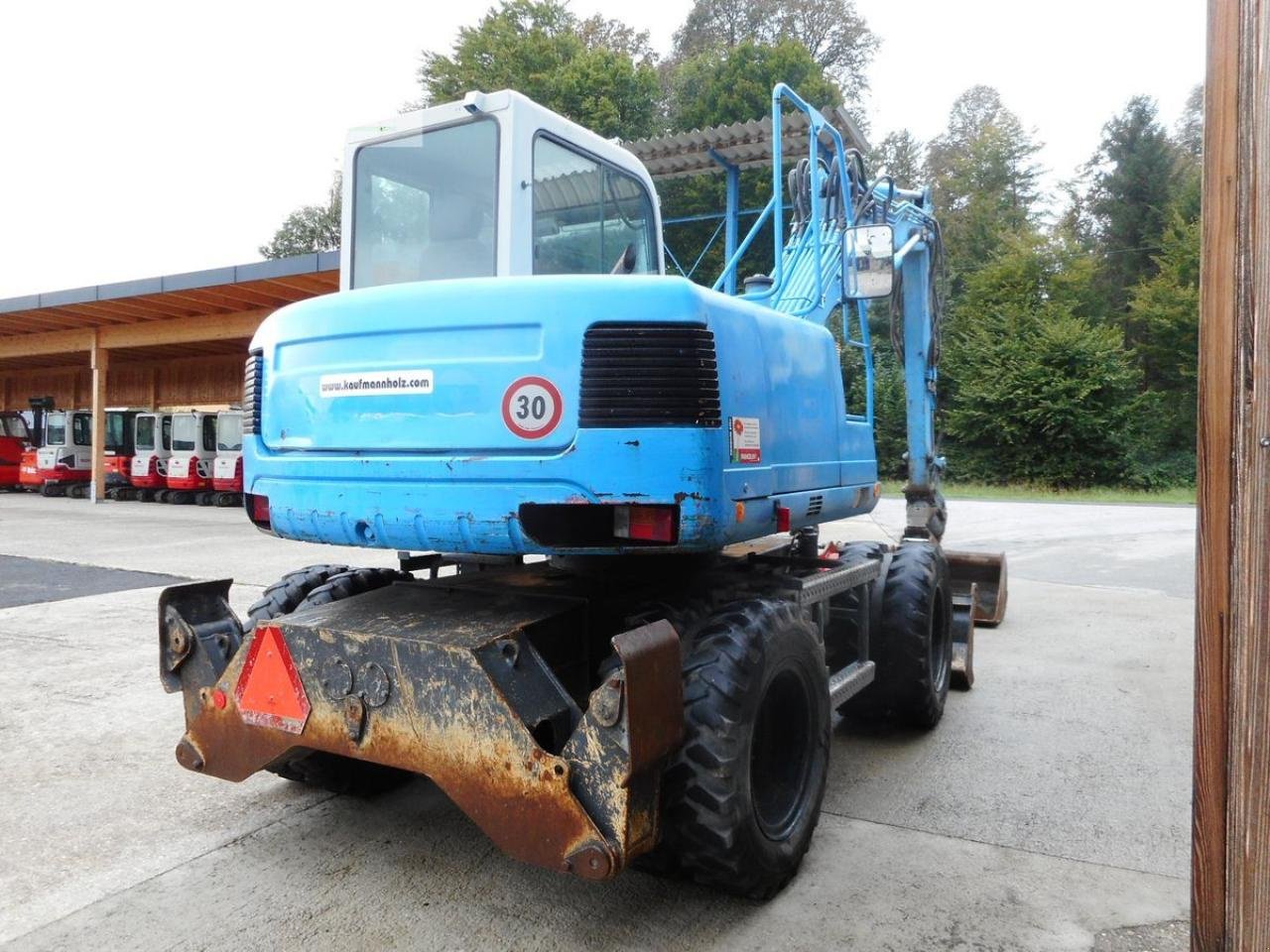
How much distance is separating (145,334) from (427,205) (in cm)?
1938

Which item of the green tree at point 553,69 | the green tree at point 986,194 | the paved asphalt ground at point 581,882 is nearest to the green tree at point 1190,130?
the green tree at point 986,194

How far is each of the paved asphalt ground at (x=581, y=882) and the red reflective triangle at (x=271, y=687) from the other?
1.94 ft

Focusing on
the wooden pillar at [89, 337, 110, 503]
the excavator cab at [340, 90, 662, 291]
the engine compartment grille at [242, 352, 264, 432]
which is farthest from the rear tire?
the wooden pillar at [89, 337, 110, 503]

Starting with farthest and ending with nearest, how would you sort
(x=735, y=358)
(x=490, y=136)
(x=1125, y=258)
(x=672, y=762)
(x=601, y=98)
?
1. (x=1125, y=258)
2. (x=601, y=98)
3. (x=490, y=136)
4. (x=735, y=358)
5. (x=672, y=762)

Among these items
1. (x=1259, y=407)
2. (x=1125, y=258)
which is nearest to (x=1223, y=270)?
(x=1259, y=407)

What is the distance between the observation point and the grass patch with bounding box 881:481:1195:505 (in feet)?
83.4

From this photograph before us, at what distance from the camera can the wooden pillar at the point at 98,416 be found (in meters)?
21.3

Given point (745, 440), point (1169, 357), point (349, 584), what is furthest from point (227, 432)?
point (1169, 357)

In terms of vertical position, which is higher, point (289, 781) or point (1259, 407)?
point (1259, 407)

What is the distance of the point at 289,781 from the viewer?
4219mm

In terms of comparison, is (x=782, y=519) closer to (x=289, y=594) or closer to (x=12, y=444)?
(x=289, y=594)

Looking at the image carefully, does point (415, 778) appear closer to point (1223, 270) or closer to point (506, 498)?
point (506, 498)

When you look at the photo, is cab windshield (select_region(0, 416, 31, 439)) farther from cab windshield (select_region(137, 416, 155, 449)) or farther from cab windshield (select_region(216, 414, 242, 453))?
cab windshield (select_region(216, 414, 242, 453))

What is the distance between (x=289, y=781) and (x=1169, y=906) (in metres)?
3.53
